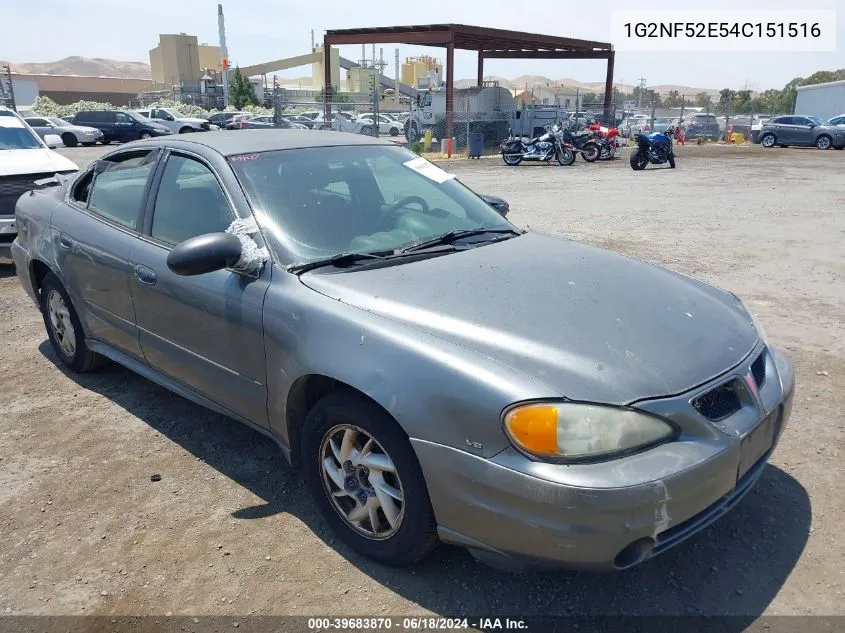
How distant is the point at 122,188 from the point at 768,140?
32.4 metres

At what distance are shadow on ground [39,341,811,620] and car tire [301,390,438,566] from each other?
13cm

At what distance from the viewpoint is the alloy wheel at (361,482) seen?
2615 millimetres

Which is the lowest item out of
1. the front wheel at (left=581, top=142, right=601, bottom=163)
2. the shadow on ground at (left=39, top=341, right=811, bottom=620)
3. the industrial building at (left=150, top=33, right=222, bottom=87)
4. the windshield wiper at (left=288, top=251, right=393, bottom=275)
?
the shadow on ground at (left=39, top=341, right=811, bottom=620)

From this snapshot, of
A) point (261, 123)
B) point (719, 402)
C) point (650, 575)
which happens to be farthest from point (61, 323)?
point (261, 123)

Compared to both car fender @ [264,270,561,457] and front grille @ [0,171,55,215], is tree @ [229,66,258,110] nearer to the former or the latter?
front grille @ [0,171,55,215]

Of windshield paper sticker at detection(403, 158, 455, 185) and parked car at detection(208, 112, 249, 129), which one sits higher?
parked car at detection(208, 112, 249, 129)

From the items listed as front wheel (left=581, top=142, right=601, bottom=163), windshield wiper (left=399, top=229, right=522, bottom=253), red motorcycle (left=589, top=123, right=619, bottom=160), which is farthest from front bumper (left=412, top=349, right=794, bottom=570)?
red motorcycle (left=589, top=123, right=619, bottom=160)

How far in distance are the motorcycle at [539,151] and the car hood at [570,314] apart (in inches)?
769

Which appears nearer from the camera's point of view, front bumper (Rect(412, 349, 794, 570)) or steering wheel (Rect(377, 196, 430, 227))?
front bumper (Rect(412, 349, 794, 570))

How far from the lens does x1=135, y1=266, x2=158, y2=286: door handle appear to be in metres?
3.54

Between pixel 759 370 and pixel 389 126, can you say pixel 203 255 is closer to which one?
pixel 759 370

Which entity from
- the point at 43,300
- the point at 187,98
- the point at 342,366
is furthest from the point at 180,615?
the point at 187,98

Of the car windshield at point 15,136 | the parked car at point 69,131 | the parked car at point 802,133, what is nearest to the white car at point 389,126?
the parked car at point 69,131

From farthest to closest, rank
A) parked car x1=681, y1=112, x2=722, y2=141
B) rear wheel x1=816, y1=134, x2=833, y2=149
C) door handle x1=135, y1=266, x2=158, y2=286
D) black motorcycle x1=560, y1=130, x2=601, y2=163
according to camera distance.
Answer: parked car x1=681, y1=112, x2=722, y2=141
rear wheel x1=816, y1=134, x2=833, y2=149
black motorcycle x1=560, y1=130, x2=601, y2=163
door handle x1=135, y1=266, x2=158, y2=286
